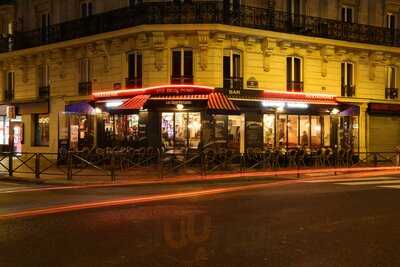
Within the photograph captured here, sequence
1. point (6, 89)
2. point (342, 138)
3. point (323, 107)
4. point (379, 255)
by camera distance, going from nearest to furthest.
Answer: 1. point (379, 255)
2. point (323, 107)
3. point (342, 138)
4. point (6, 89)

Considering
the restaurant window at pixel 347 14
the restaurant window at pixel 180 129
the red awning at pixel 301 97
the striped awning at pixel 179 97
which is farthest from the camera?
the restaurant window at pixel 347 14

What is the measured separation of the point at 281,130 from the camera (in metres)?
25.0

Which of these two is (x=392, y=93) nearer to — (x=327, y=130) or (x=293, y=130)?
(x=327, y=130)

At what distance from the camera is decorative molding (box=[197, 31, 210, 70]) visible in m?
22.4

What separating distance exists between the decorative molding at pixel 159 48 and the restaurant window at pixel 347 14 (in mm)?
9686

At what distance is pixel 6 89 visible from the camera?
30.2 meters

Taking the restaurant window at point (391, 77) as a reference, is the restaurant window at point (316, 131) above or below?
below

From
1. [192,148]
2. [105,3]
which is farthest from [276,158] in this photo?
[105,3]

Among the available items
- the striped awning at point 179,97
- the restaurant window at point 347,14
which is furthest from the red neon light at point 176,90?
the restaurant window at point 347,14

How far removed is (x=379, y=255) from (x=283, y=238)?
1.43m

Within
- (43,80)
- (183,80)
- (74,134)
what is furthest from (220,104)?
(43,80)

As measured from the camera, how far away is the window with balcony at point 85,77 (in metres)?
25.6

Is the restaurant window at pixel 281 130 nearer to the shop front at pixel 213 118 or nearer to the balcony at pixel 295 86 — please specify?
the shop front at pixel 213 118

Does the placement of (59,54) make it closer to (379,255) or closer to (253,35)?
(253,35)
